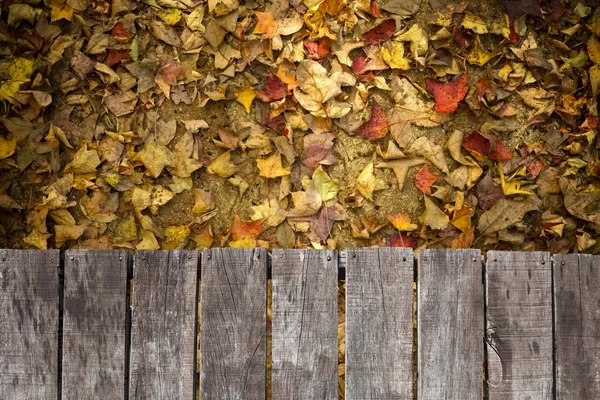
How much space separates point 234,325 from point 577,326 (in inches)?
34.6

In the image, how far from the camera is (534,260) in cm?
200

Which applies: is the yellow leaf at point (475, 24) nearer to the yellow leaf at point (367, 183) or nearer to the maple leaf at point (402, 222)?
the yellow leaf at point (367, 183)

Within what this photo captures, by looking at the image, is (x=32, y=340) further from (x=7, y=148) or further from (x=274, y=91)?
(x=274, y=91)

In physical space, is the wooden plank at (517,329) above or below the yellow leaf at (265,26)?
below

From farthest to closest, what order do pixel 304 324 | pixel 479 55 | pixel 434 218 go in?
1. pixel 479 55
2. pixel 434 218
3. pixel 304 324

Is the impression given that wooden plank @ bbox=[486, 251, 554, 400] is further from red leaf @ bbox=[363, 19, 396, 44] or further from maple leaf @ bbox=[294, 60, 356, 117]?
red leaf @ bbox=[363, 19, 396, 44]

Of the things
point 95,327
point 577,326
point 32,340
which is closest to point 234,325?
point 95,327

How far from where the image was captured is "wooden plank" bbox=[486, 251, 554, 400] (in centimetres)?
197

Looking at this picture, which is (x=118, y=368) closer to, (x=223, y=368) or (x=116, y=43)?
(x=223, y=368)

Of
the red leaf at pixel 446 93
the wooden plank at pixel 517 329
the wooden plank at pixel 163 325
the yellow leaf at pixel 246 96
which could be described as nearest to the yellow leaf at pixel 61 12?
the yellow leaf at pixel 246 96

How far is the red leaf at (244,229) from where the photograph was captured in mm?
3334

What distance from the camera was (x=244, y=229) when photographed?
3.34m

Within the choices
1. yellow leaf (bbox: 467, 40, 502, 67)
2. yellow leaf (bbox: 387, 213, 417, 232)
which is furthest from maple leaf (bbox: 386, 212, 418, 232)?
yellow leaf (bbox: 467, 40, 502, 67)

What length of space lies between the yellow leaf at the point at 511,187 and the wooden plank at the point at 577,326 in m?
1.38
